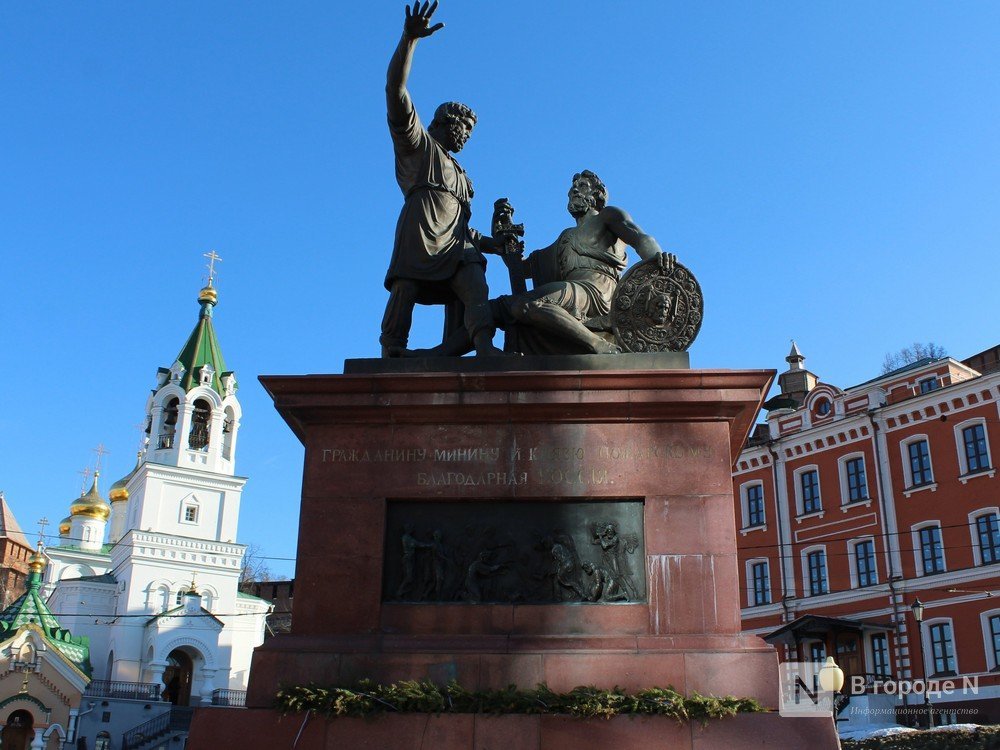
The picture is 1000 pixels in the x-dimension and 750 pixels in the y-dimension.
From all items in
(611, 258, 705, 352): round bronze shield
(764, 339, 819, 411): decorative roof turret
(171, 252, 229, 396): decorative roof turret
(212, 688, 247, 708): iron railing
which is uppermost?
(171, 252, 229, 396): decorative roof turret

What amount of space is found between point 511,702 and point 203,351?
225ft

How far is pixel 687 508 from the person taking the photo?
29.1ft

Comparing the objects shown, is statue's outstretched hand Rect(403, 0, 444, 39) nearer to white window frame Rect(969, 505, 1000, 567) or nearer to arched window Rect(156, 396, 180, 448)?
white window frame Rect(969, 505, 1000, 567)

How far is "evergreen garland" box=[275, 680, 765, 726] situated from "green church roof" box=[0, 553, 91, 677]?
48.7m

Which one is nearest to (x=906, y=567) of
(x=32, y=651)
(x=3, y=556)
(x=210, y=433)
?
(x=32, y=651)

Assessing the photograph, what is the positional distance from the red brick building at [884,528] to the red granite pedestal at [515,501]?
29.1 metres

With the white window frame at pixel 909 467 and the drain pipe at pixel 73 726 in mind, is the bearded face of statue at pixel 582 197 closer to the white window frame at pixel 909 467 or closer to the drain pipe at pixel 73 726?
the white window frame at pixel 909 467

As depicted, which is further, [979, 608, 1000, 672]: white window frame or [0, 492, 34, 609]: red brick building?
[0, 492, 34, 609]: red brick building

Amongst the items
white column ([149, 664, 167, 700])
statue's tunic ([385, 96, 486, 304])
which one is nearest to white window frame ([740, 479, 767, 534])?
white column ([149, 664, 167, 700])

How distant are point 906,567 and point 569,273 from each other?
32.7 meters

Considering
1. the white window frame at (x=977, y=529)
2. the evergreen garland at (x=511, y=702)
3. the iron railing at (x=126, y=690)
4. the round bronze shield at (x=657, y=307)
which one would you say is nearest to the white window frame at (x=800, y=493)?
the white window frame at (x=977, y=529)

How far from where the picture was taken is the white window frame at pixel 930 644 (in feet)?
119

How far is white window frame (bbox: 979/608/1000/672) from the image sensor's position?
34.6 metres

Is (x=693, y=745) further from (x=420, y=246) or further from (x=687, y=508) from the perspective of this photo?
(x=420, y=246)
